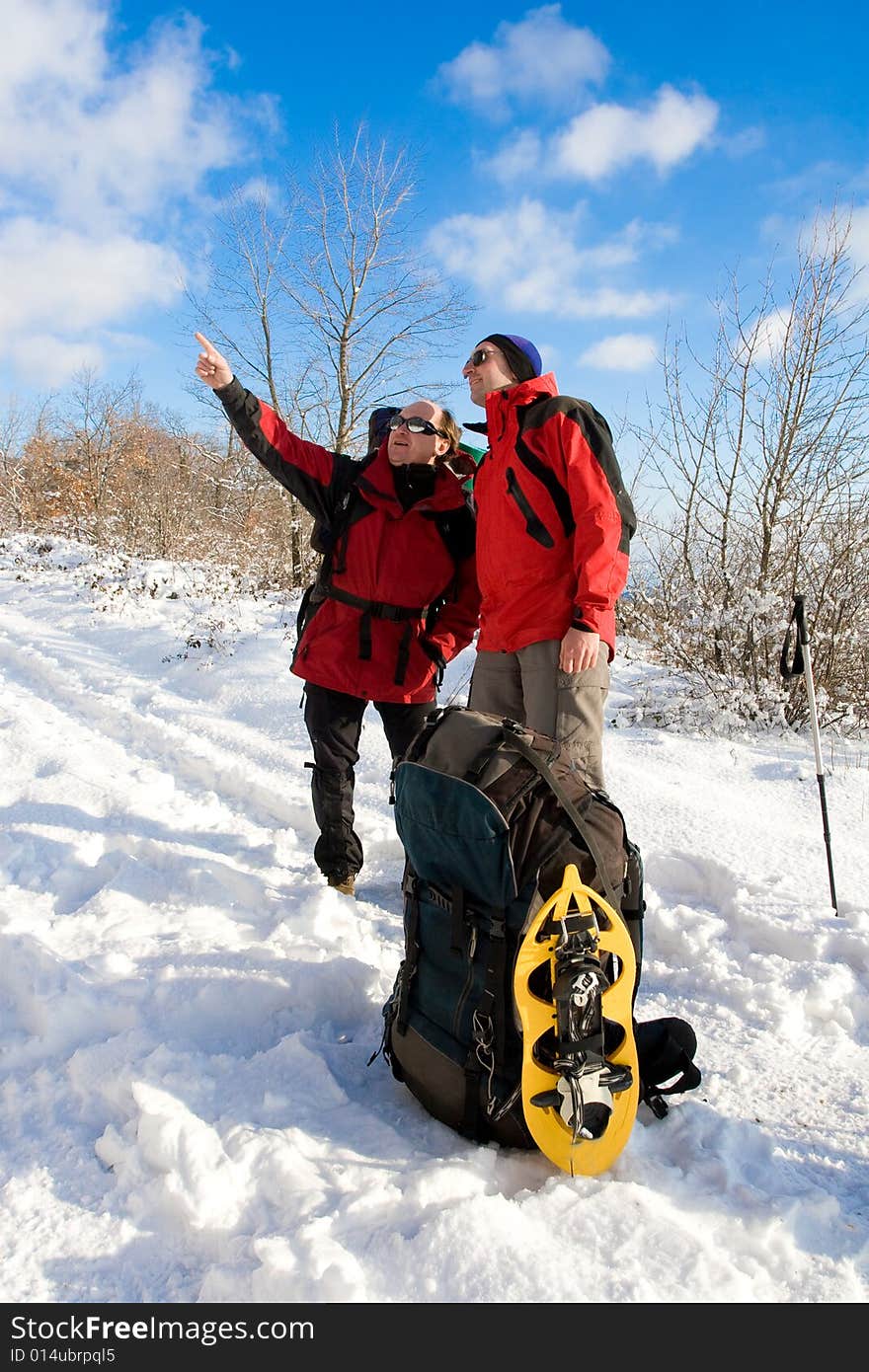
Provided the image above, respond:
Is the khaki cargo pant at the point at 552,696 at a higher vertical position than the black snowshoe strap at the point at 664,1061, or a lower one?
higher

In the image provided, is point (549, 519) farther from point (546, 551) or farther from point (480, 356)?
point (480, 356)

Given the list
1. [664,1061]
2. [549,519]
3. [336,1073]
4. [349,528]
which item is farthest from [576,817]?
[349,528]

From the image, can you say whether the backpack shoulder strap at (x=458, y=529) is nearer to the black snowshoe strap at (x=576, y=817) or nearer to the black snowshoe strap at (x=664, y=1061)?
the black snowshoe strap at (x=576, y=817)

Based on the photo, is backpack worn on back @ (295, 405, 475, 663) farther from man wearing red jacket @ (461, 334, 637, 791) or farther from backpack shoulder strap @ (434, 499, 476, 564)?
man wearing red jacket @ (461, 334, 637, 791)

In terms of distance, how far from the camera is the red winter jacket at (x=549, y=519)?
2486 mm

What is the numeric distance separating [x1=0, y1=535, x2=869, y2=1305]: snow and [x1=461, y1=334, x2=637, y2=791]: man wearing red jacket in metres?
0.98

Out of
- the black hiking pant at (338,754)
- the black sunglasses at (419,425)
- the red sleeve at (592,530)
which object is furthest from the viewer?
the black hiking pant at (338,754)

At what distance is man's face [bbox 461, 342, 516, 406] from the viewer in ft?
9.28

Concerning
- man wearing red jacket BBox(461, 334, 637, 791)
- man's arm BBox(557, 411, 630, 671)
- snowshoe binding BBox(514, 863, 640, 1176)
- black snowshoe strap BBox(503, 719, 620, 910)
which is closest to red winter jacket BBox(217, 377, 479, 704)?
man wearing red jacket BBox(461, 334, 637, 791)

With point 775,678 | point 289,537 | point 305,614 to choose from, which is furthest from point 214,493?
point 305,614

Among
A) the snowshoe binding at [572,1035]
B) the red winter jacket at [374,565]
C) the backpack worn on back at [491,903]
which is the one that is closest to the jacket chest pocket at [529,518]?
the red winter jacket at [374,565]

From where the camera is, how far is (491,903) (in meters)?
1.84

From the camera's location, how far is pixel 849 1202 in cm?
179
